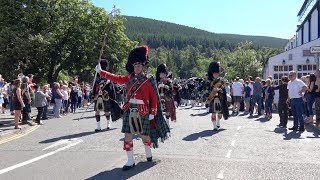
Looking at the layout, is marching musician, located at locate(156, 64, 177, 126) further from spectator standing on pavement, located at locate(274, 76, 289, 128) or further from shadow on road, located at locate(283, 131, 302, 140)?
spectator standing on pavement, located at locate(274, 76, 289, 128)

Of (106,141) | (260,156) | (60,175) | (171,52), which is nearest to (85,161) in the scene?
(60,175)

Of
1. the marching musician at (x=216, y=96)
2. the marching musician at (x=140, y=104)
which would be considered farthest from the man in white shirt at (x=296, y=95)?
the marching musician at (x=140, y=104)

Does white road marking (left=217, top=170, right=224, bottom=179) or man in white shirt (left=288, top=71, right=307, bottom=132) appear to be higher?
man in white shirt (left=288, top=71, right=307, bottom=132)

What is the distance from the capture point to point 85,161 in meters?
8.75

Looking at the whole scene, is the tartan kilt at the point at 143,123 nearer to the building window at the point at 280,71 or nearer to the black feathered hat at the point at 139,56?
the black feathered hat at the point at 139,56

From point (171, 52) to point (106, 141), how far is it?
534 ft

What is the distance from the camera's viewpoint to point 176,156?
9.12m

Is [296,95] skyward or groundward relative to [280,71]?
groundward

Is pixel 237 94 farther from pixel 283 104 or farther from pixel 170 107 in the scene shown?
pixel 170 107

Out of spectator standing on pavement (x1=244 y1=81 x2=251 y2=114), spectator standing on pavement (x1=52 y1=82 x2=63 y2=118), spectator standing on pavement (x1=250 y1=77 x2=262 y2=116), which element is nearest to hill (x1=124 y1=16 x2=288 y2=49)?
spectator standing on pavement (x1=244 y1=81 x2=251 y2=114)

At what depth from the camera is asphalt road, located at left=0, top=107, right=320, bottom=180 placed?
7611 millimetres

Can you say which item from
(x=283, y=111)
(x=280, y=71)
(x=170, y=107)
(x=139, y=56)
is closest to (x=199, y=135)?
(x=170, y=107)

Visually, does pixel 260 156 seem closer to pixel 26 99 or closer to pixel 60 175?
pixel 60 175

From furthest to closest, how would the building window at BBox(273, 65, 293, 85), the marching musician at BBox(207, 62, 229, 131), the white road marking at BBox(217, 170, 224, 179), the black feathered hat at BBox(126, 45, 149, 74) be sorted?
1. the building window at BBox(273, 65, 293, 85)
2. the marching musician at BBox(207, 62, 229, 131)
3. the black feathered hat at BBox(126, 45, 149, 74)
4. the white road marking at BBox(217, 170, 224, 179)
